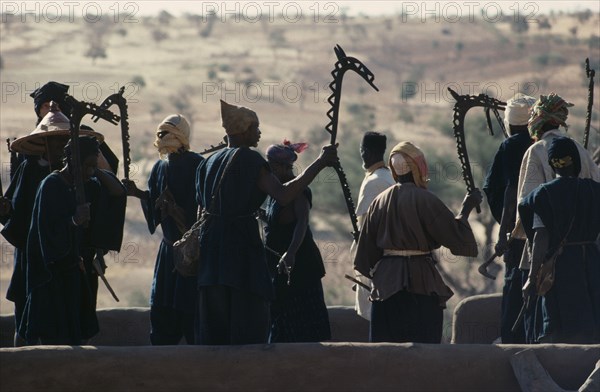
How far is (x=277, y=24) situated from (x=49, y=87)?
6019 cm

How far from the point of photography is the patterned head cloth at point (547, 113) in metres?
10.2

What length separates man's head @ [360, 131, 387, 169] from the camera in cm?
1084

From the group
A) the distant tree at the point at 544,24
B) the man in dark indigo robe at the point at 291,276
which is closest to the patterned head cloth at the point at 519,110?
the man in dark indigo robe at the point at 291,276

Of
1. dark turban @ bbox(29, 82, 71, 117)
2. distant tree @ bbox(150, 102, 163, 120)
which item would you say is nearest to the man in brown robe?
dark turban @ bbox(29, 82, 71, 117)

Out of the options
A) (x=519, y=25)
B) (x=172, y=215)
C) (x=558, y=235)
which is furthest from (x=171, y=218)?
(x=519, y=25)

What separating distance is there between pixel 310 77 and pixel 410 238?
164 ft

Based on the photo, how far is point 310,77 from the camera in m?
58.7

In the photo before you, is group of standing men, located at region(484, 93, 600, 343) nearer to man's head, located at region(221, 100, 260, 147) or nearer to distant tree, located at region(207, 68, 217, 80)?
man's head, located at region(221, 100, 260, 147)

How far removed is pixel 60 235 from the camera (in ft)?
30.2

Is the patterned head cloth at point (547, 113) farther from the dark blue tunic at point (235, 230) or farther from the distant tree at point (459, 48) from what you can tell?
the distant tree at point (459, 48)

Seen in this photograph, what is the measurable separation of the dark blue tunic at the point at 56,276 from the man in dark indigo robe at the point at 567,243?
2.82m

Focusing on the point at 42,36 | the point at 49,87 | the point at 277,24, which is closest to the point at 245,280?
the point at 49,87

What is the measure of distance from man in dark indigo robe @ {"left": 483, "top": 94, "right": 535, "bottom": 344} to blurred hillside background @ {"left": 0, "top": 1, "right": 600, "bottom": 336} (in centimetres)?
1849

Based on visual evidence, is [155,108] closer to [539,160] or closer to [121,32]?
[121,32]
